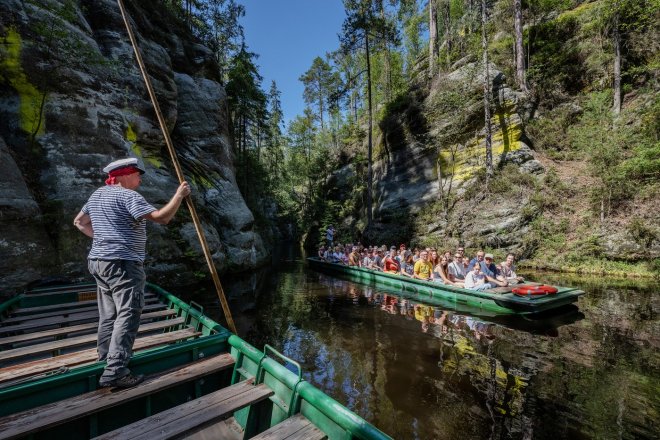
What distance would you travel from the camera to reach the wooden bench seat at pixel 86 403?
6.66ft

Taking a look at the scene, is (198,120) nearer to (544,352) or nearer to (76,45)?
(76,45)

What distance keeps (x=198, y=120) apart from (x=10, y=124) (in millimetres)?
9801

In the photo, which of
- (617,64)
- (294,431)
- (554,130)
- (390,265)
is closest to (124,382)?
(294,431)

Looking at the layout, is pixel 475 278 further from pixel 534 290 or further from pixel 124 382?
pixel 124 382

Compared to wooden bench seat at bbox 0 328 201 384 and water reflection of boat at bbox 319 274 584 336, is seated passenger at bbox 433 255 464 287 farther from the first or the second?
wooden bench seat at bbox 0 328 201 384

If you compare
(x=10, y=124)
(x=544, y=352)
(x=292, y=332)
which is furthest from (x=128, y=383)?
(x=10, y=124)

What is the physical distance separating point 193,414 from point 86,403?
0.86 meters

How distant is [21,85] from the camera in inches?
370

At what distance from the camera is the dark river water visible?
12.9 feet

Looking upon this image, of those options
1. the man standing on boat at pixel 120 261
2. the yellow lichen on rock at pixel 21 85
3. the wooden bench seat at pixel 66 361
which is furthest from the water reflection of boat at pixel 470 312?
the yellow lichen on rock at pixel 21 85

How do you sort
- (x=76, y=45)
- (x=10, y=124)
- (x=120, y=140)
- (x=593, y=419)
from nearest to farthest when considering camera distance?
(x=593, y=419) < (x=10, y=124) < (x=76, y=45) < (x=120, y=140)

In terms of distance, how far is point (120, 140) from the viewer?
11.5m

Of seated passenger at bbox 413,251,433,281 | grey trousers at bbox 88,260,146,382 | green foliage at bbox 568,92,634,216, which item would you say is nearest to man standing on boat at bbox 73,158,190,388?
grey trousers at bbox 88,260,146,382

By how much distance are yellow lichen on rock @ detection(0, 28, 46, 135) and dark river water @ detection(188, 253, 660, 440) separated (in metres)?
7.84
